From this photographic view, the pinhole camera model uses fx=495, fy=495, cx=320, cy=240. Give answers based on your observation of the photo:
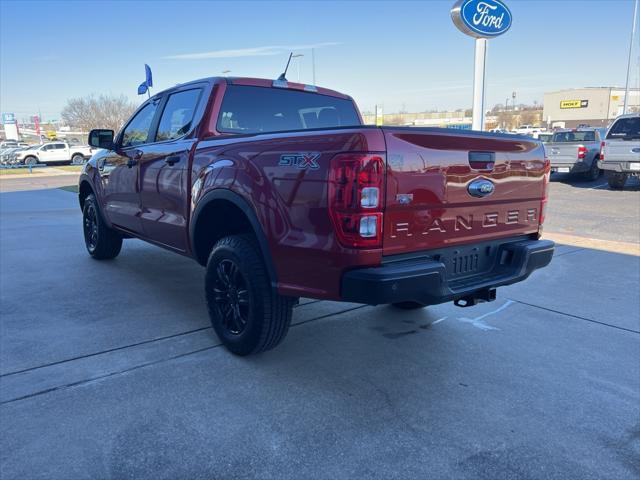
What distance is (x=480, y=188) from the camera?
3.04 metres

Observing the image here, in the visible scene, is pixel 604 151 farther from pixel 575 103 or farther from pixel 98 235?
pixel 575 103

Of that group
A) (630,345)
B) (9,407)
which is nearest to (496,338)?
(630,345)

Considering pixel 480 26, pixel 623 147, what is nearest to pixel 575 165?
pixel 623 147

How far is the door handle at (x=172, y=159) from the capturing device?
13.1 feet

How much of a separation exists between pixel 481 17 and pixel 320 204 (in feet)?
25.7

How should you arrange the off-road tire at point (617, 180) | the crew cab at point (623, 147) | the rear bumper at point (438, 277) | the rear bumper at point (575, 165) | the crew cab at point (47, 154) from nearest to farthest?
the rear bumper at point (438, 277)
the crew cab at point (623, 147)
the off-road tire at point (617, 180)
the rear bumper at point (575, 165)
the crew cab at point (47, 154)

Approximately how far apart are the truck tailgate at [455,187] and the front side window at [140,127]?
3.10m

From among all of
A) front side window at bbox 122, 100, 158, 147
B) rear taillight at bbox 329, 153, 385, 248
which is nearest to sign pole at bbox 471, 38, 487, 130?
front side window at bbox 122, 100, 158, 147

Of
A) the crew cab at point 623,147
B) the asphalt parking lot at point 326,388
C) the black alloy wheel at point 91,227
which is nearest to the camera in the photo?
the asphalt parking lot at point 326,388

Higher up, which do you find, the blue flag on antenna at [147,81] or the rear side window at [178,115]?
the blue flag on antenna at [147,81]

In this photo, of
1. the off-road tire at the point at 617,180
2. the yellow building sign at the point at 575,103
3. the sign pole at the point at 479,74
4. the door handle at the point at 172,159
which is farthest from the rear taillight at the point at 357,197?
the yellow building sign at the point at 575,103

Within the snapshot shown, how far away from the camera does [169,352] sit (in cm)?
361

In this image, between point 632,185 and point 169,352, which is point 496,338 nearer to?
point 169,352

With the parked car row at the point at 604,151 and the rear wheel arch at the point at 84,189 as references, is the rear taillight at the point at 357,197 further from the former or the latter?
the parked car row at the point at 604,151
